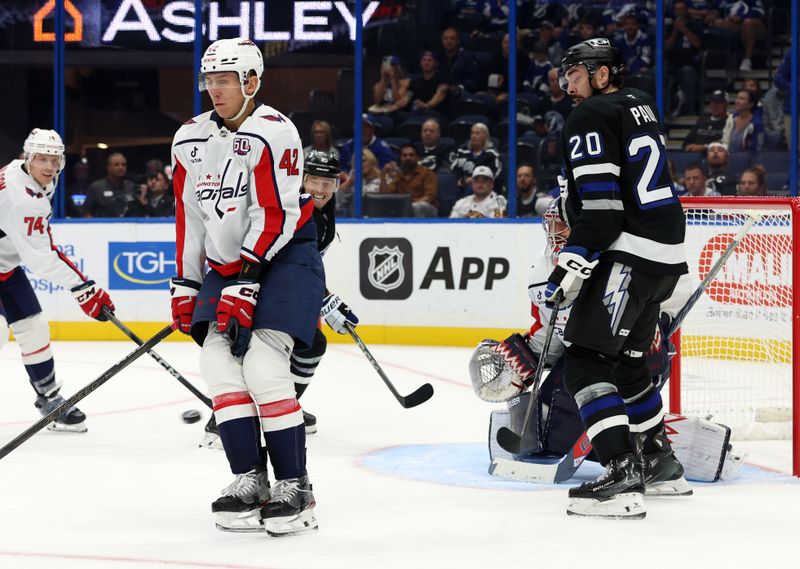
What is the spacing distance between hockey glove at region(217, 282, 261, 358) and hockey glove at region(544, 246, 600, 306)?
2.38 feet

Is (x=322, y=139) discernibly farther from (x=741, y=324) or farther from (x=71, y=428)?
(x=71, y=428)

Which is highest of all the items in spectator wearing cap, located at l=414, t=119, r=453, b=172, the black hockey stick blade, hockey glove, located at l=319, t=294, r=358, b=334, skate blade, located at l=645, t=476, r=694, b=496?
spectator wearing cap, located at l=414, t=119, r=453, b=172

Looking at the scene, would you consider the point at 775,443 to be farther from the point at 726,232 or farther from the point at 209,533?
the point at 209,533

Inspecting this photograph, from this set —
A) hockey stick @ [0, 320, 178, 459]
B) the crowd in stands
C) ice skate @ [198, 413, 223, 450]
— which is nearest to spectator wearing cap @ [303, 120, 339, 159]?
the crowd in stands

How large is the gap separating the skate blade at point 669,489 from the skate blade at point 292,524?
3.11ft

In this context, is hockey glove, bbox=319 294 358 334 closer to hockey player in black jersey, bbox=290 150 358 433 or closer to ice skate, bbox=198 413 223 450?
hockey player in black jersey, bbox=290 150 358 433

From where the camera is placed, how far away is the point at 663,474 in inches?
131

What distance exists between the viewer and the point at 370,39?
26.8 feet

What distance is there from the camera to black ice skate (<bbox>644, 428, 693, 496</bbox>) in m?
3.31

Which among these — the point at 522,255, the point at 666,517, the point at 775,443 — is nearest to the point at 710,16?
the point at 522,255

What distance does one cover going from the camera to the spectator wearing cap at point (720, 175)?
7.47m

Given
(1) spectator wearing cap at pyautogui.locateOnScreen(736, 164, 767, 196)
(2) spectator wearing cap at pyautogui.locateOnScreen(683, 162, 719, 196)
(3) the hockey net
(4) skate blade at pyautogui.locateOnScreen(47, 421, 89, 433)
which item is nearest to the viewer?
(4) skate blade at pyautogui.locateOnScreen(47, 421, 89, 433)

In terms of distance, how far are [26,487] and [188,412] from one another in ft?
3.58

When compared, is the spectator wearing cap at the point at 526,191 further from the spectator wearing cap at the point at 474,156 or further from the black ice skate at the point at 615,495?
the black ice skate at the point at 615,495
